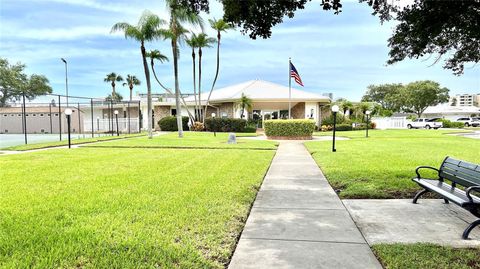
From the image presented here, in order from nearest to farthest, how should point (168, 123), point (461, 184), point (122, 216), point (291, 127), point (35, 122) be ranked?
point (122, 216) → point (461, 184) → point (291, 127) → point (35, 122) → point (168, 123)

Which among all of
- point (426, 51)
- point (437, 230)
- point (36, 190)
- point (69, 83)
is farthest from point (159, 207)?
point (69, 83)

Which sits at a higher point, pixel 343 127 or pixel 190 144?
pixel 343 127

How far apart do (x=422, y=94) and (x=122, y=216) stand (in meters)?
64.8

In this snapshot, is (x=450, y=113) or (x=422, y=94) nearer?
(x=422, y=94)

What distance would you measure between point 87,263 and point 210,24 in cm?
2966

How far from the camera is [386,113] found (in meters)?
52.2

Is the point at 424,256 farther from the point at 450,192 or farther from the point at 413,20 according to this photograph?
the point at 413,20

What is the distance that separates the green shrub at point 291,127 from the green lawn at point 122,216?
14758 millimetres

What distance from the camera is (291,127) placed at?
23188 millimetres

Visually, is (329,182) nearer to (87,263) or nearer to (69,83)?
(87,263)

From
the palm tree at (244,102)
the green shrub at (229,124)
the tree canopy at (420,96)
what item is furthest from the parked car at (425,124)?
the green shrub at (229,124)


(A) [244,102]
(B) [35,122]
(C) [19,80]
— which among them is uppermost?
(C) [19,80]

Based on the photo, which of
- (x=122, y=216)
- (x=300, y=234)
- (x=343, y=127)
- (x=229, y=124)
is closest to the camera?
(x=300, y=234)

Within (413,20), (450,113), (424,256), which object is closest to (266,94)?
(413,20)
